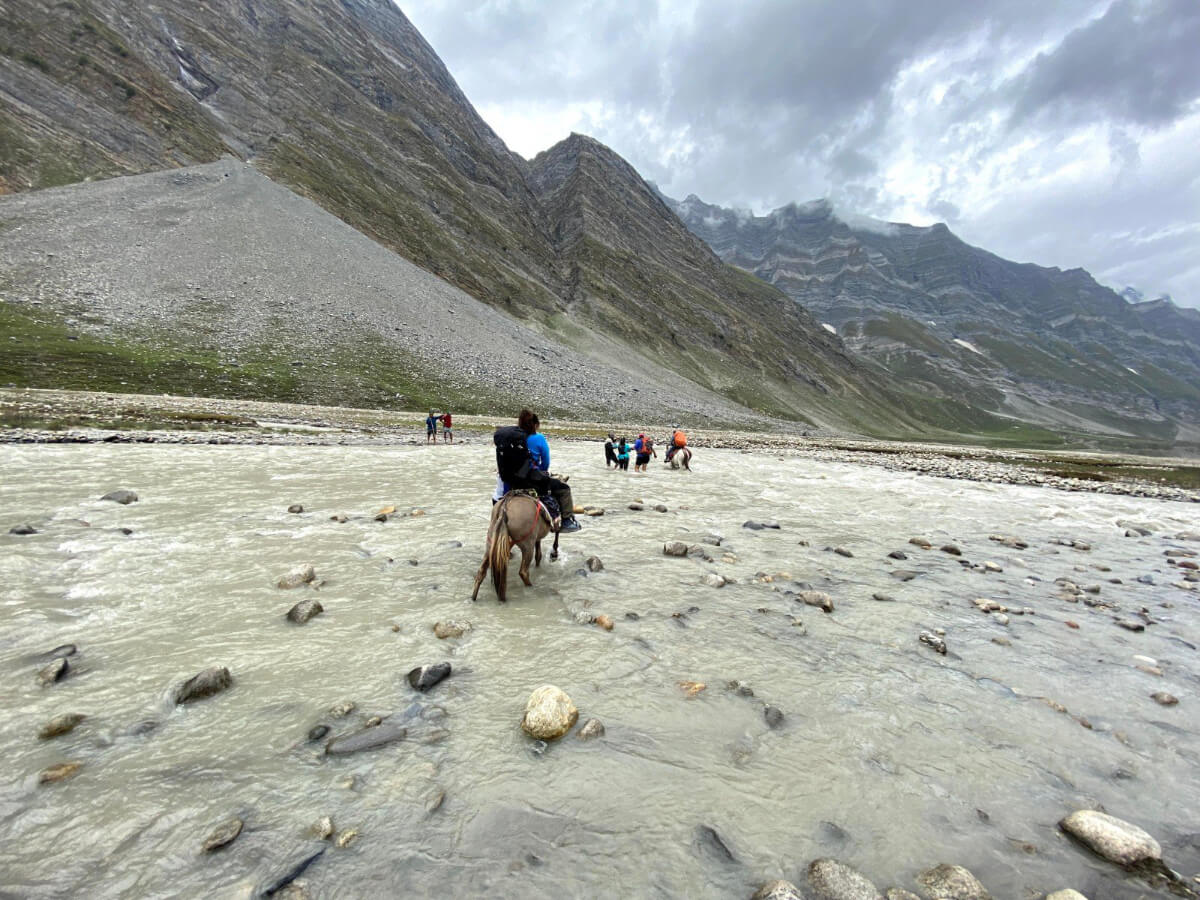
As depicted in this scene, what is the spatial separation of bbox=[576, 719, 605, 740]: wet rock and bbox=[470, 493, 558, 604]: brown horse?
319 centimetres

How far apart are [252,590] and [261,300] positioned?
74.0 m

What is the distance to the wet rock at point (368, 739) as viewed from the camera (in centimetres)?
435

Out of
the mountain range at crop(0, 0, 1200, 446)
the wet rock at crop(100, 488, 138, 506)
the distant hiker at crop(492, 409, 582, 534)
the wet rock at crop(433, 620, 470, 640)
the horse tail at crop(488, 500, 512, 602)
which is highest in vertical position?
the mountain range at crop(0, 0, 1200, 446)

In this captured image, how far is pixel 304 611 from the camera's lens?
660 centimetres

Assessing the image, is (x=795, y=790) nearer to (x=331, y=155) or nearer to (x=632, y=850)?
(x=632, y=850)

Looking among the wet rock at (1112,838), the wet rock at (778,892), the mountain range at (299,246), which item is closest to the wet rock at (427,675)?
the wet rock at (778,892)

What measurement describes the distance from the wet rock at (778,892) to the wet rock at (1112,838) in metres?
2.46

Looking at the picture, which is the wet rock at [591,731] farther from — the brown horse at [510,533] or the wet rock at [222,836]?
the brown horse at [510,533]

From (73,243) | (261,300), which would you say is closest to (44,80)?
(73,243)

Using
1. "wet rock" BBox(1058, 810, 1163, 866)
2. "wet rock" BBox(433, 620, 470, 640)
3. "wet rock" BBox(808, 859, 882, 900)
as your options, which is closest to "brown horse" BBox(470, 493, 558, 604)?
"wet rock" BBox(433, 620, 470, 640)

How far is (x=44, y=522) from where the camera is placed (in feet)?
30.8

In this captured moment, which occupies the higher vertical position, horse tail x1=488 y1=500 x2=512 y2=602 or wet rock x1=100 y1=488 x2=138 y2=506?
horse tail x1=488 y1=500 x2=512 y2=602

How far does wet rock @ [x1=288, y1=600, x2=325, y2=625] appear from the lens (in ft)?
21.4

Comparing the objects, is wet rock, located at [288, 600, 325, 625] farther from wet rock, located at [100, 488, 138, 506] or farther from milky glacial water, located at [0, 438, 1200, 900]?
wet rock, located at [100, 488, 138, 506]
